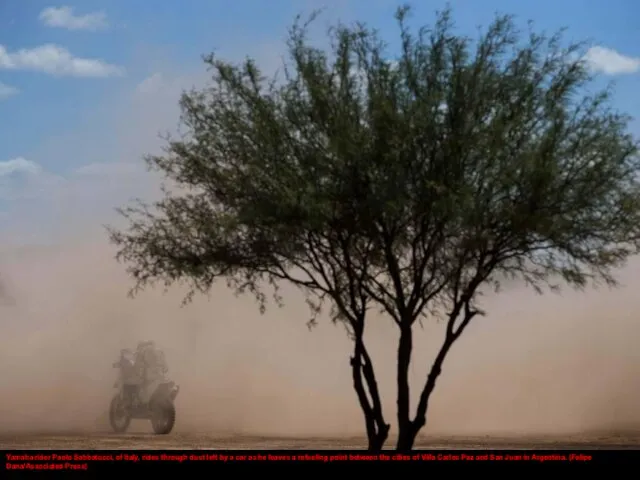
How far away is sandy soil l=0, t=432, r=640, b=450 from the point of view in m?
26.5

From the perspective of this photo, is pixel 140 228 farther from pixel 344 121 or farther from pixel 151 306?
pixel 151 306

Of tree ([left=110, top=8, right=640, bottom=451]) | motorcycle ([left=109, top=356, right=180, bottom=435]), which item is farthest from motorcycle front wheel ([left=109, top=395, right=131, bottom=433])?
tree ([left=110, top=8, right=640, bottom=451])

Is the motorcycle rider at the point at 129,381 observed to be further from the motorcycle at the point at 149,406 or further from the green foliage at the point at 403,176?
the green foliage at the point at 403,176

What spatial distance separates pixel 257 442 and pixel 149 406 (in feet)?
17.4

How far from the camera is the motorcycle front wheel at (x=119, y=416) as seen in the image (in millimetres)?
33906

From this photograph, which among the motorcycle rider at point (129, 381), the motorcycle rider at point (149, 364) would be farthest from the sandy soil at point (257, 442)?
the motorcycle rider at point (149, 364)

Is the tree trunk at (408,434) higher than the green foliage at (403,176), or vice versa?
the green foliage at (403,176)

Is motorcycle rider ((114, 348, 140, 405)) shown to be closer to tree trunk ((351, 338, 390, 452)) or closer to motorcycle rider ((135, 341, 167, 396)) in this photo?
motorcycle rider ((135, 341, 167, 396))

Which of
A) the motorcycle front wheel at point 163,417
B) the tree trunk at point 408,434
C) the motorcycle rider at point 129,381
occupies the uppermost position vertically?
the motorcycle rider at point 129,381

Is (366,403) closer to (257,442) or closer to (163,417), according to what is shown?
(257,442)
